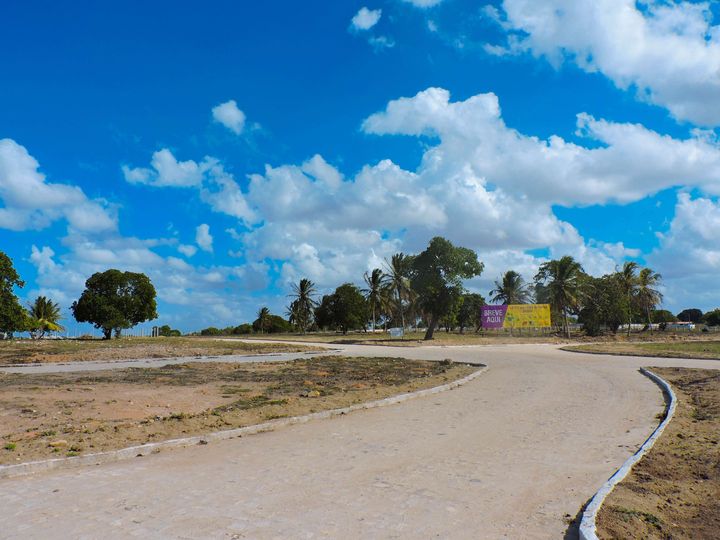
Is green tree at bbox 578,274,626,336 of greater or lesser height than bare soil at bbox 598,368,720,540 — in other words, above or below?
above

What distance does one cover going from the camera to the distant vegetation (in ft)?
164

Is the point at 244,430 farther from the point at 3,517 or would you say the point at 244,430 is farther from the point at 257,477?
the point at 3,517

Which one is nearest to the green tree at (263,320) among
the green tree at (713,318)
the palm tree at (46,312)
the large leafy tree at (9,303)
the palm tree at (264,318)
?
the palm tree at (264,318)

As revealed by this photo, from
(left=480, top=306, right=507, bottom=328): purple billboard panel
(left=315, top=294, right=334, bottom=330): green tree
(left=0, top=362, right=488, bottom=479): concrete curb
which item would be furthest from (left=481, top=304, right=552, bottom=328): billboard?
(left=0, top=362, right=488, bottom=479): concrete curb

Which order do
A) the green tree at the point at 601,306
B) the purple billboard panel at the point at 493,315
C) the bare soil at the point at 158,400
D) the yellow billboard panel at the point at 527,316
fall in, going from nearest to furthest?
1. the bare soil at the point at 158,400
2. the yellow billboard panel at the point at 527,316
3. the purple billboard panel at the point at 493,315
4. the green tree at the point at 601,306

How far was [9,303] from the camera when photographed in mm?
40406

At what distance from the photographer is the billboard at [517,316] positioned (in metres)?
63.2

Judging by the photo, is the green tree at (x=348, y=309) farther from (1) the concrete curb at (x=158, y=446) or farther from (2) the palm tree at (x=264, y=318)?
(1) the concrete curb at (x=158, y=446)

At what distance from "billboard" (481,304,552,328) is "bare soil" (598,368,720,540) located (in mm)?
54188

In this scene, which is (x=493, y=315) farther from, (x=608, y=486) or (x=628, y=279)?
(x=608, y=486)

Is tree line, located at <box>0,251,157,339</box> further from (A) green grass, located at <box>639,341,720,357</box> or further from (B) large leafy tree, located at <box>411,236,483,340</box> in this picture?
(A) green grass, located at <box>639,341,720,357</box>

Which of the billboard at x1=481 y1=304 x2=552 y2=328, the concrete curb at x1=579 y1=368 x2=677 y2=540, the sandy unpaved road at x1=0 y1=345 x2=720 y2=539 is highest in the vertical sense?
the billboard at x1=481 y1=304 x2=552 y2=328

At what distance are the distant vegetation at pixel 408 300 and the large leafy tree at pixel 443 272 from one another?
10 centimetres

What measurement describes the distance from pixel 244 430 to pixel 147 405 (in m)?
3.51
